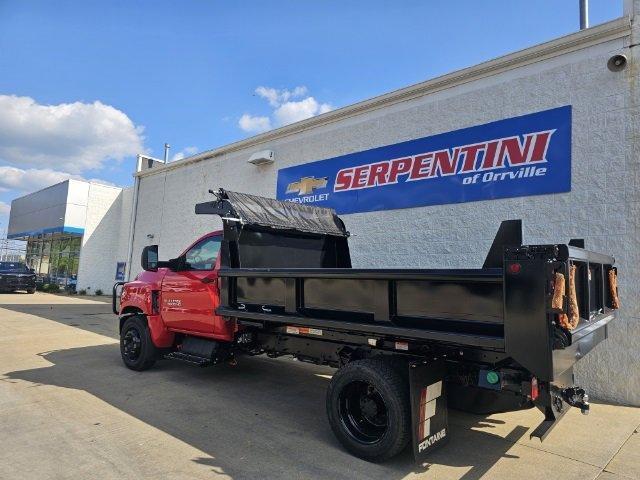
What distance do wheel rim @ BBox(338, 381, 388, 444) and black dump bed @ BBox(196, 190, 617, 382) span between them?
540mm

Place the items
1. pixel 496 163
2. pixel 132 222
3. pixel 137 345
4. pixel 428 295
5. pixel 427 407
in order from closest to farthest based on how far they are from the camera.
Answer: pixel 428 295, pixel 427 407, pixel 137 345, pixel 496 163, pixel 132 222

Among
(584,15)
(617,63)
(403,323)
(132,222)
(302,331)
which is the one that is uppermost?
(584,15)

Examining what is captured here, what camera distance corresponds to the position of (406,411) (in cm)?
358

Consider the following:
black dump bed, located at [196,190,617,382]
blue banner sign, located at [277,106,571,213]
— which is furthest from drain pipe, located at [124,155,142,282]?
black dump bed, located at [196,190,617,382]

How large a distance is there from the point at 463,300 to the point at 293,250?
9.91 feet

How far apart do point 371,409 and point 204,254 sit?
321cm

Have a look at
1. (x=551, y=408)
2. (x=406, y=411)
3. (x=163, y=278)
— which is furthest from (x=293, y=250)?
(x=551, y=408)

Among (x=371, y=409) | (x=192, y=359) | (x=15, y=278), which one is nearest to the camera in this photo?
(x=371, y=409)

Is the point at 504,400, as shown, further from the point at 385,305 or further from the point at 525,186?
the point at 525,186

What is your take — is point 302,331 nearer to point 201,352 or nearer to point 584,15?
point 201,352

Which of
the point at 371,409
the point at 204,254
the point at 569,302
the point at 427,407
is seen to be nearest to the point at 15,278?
the point at 204,254

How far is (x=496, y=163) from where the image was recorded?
7.28 meters

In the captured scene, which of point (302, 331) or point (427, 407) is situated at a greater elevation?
point (302, 331)

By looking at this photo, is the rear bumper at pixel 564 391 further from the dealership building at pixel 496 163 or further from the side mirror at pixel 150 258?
the side mirror at pixel 150 258
